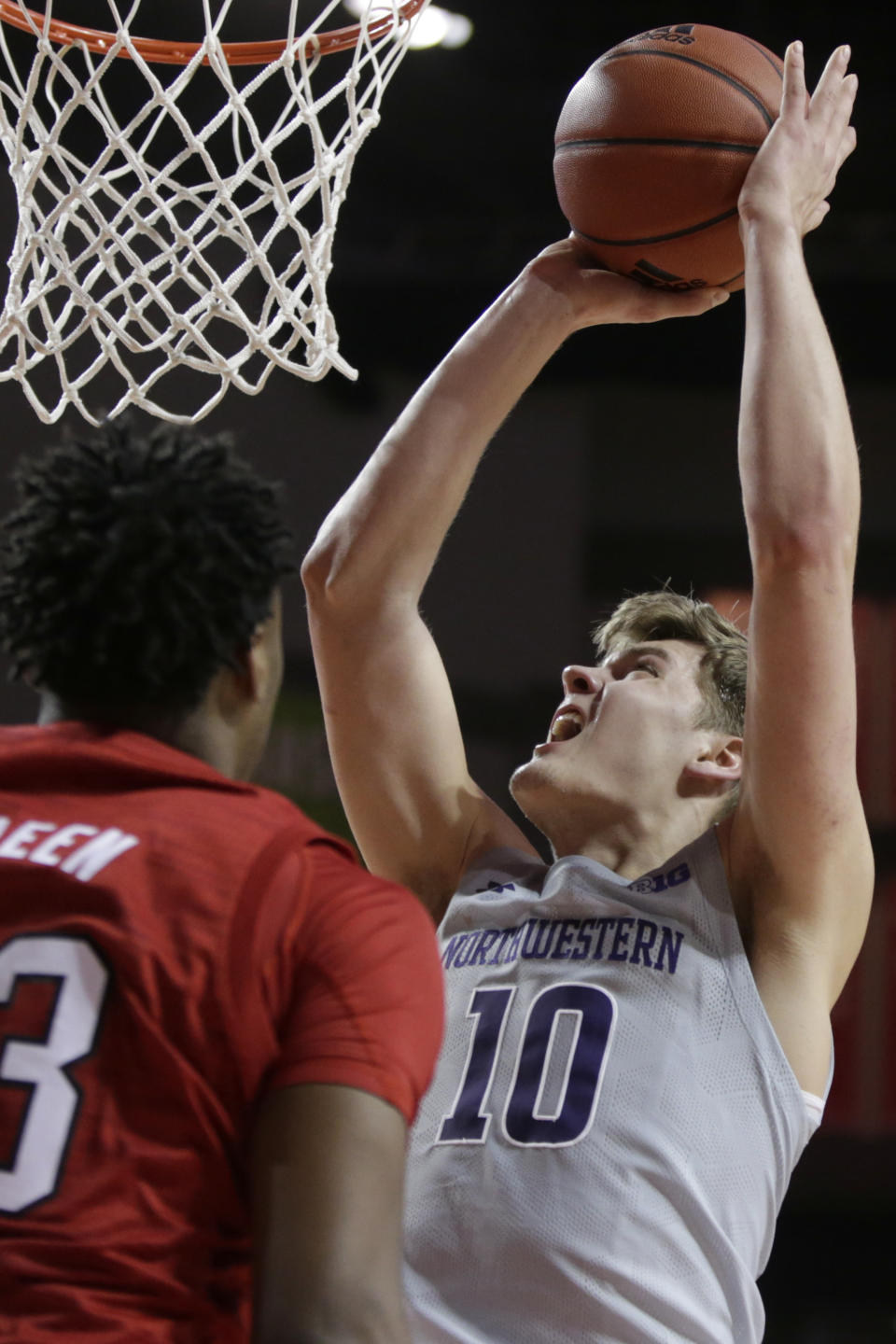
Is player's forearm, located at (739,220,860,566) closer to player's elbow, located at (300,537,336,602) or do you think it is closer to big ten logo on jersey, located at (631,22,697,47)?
big ten logo on jersey, located at (631,22,697,47)

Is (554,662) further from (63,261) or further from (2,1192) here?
(2,1192)

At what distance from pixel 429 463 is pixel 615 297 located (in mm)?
367

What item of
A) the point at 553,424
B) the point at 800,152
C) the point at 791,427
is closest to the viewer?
the point at 791,427

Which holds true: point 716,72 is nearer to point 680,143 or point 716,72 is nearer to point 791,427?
point 680,143

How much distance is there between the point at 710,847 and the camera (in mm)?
1876

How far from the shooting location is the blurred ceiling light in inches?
182

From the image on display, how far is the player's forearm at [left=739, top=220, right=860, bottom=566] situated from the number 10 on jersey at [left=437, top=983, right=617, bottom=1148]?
22.5 inches

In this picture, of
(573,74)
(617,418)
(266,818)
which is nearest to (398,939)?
(266,818)

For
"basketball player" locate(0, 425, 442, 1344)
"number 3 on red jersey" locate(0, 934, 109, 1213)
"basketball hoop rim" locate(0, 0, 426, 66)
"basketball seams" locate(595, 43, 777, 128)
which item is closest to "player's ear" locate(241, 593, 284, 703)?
"basketball player" locate(0, 425, 442, 1344)

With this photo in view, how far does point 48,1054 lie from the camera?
0.98 metres

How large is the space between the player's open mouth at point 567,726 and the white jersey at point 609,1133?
295 mm

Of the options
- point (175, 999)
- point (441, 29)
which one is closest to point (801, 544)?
point (175, 999)

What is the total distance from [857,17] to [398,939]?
4342 mm

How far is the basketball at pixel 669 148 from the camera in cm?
202
